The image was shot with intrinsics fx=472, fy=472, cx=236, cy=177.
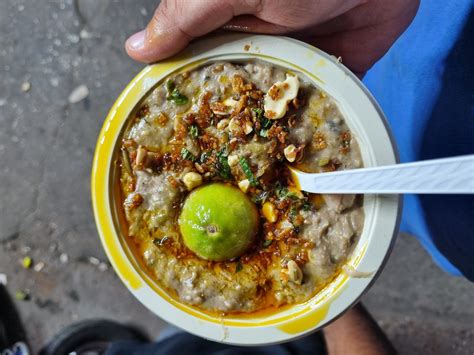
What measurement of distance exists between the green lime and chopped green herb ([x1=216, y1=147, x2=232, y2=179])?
1.0 inches

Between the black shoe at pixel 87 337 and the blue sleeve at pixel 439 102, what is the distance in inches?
39.9

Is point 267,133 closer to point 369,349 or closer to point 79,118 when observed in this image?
point 369,349

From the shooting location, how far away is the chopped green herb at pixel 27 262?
1598mm

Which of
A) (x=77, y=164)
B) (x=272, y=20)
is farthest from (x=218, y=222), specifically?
(x=77, y=164)

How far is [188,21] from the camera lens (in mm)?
792

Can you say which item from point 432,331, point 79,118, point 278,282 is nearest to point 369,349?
point 432,331

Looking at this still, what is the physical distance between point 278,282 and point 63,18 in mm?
1228

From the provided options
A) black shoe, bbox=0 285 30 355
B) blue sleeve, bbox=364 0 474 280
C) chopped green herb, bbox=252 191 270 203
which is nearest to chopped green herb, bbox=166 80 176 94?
chopped green herb, bbox=252 191 270 203

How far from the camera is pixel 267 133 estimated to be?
0.76 meters

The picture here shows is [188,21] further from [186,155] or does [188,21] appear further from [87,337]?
[87,337]

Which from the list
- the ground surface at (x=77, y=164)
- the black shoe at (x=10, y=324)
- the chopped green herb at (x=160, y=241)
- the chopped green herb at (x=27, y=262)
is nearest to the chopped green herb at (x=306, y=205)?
the chopped green herb at (x=160, y=241)

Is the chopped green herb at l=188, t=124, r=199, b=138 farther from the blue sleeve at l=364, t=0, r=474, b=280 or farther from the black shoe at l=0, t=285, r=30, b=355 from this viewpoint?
the black shoe at l=0, t=285, r=30, b=355

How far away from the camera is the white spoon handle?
1.83 feet

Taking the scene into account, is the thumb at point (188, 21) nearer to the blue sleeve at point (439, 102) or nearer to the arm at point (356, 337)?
the blue sleeve at point (439, 102)
